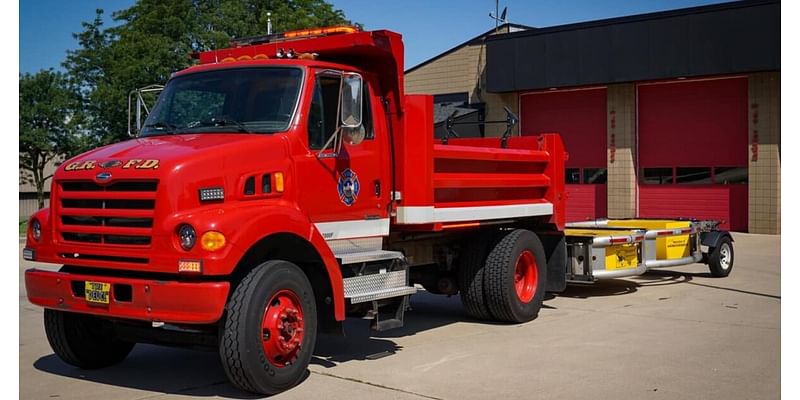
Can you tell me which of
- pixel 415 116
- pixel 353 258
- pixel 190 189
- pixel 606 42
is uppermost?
pixel 606 42

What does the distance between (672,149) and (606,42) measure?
12.4 ft

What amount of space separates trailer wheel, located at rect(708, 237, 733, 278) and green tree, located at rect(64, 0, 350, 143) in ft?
63.7

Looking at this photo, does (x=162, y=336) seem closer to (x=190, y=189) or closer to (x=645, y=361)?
(x=190, y=189)

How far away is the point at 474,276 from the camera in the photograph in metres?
10.4

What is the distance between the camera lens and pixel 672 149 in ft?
85.1

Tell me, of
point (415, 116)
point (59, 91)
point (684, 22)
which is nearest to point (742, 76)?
point (684, 22)

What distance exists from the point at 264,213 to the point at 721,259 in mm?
10066

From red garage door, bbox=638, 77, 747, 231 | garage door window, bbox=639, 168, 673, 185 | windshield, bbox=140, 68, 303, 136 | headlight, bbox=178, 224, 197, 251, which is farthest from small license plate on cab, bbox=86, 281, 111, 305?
garage door window, bbox=639, 168, 673, 185

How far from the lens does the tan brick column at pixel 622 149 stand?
26609 millimetres

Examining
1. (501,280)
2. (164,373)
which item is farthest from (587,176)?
(164,373)

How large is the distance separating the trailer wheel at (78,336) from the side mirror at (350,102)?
2.79 metres

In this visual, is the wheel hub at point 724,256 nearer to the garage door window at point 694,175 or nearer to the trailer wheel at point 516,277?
the trailer wheel at point 516,277

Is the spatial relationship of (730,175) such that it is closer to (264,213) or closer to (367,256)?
(367,256)
